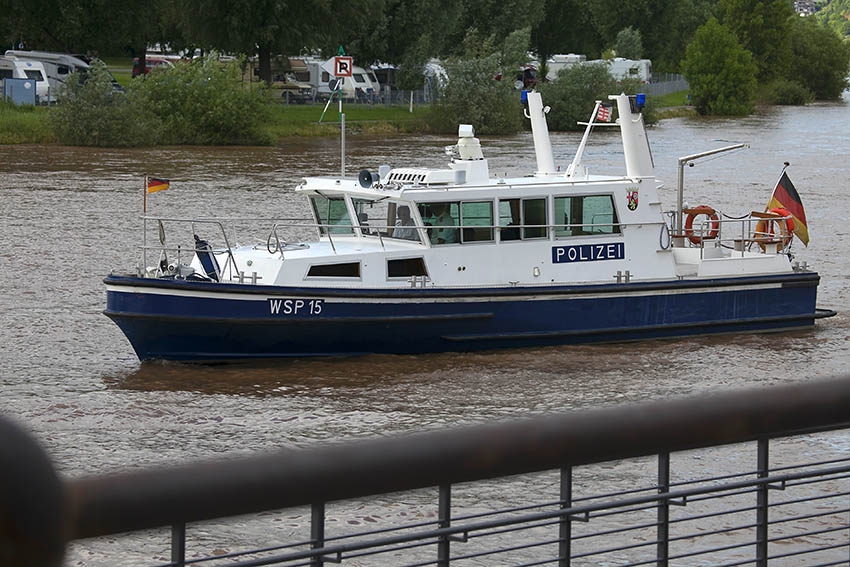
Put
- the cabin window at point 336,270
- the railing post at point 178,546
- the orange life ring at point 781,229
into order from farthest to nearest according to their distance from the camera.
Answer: the orange life ring at point 781,229
the cabin window at point 336,270
the railing post at point 178,546

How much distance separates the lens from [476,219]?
17344 mm

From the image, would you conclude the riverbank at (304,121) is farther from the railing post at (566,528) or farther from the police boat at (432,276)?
the railing post at (566,528)

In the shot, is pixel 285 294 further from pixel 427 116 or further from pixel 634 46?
pixel 634 46

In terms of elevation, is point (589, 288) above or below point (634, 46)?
below

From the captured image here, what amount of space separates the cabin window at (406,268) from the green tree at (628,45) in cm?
6752

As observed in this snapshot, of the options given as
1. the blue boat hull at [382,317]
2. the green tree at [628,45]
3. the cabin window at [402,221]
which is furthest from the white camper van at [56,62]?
the blue boat hull at [382,317]

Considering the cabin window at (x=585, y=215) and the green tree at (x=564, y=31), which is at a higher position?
the green tree at (x=564, y=31)

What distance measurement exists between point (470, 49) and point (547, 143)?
4396 centimetres

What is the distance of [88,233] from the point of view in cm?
2733

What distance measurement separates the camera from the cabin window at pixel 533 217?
1750 centimetres

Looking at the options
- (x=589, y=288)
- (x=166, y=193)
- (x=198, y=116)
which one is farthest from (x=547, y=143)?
(x=198, y=116)

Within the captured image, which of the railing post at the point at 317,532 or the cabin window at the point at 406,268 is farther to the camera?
the cabin window at the point at 406,268

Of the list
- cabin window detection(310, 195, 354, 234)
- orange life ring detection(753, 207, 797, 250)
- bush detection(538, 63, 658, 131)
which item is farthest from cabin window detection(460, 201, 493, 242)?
bush detection(538, 63, 658, 131)

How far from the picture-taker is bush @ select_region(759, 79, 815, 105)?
88.5 m
